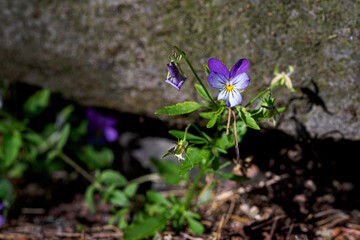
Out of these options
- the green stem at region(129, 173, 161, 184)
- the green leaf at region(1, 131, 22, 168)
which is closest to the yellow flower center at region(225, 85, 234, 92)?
the green stem at region(129, 173, 161, 184)

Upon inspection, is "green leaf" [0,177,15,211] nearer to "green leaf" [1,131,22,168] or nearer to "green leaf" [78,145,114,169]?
"green leaf" [1,131,22,168]

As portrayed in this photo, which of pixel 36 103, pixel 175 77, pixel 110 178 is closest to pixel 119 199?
pixel 110 178

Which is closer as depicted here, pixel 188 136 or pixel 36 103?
pixel 188 136

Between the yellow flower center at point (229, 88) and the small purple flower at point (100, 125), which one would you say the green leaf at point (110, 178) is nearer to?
the small purple flower at point (100, 125)

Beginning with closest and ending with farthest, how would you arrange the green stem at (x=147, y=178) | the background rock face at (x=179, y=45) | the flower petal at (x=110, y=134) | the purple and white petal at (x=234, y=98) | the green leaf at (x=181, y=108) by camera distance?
the purple and white petal at (x=234, y=98) → the green leaf at (x=181, y=108) → the background rock face at (x=179, y=45) → the green stem at (x=147, y=178) → the flower petal at (x=110, y=134)

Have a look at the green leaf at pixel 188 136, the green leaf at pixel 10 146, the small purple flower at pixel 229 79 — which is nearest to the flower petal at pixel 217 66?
the small purple flower at pixel 229 79

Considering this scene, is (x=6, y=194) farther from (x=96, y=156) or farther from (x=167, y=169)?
(x=167, y=169)
